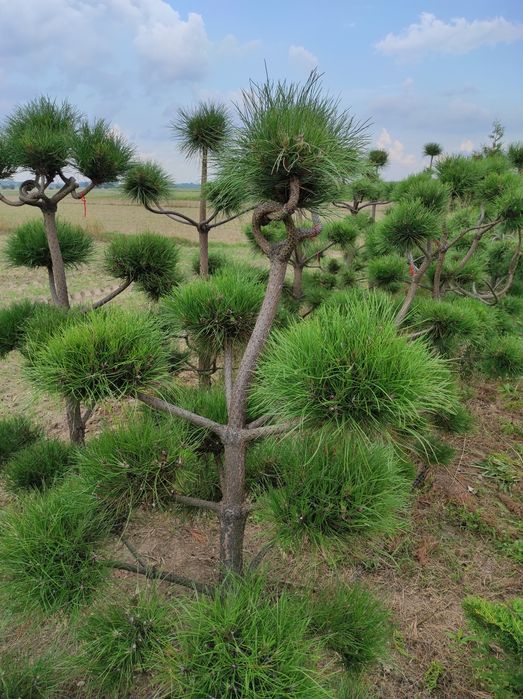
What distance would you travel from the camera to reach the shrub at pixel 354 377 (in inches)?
26.7

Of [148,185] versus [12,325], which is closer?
[12,325]

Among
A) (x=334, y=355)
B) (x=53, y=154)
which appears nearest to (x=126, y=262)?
(x=53, y=154)

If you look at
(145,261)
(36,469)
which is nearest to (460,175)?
(145,261)

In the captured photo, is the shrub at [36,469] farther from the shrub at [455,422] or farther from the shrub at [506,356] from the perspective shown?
the shrub at [506,356]

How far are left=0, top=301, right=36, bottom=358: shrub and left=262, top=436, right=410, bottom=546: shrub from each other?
3.50 ft

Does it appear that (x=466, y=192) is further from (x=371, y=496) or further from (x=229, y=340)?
(x=371, y=496)

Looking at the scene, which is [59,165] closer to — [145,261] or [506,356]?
[145,261]

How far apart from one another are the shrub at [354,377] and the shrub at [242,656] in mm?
371

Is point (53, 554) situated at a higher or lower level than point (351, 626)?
higher

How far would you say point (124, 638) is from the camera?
0.97 metres

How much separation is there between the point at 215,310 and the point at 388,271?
1924mm

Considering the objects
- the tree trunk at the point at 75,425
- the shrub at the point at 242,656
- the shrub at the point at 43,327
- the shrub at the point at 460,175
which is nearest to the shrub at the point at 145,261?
the tree trunk at the point at 75,425

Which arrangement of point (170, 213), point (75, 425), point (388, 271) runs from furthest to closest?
point (388, 271) < point (170, 213) < point (75, 425)

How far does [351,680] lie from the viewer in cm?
118
